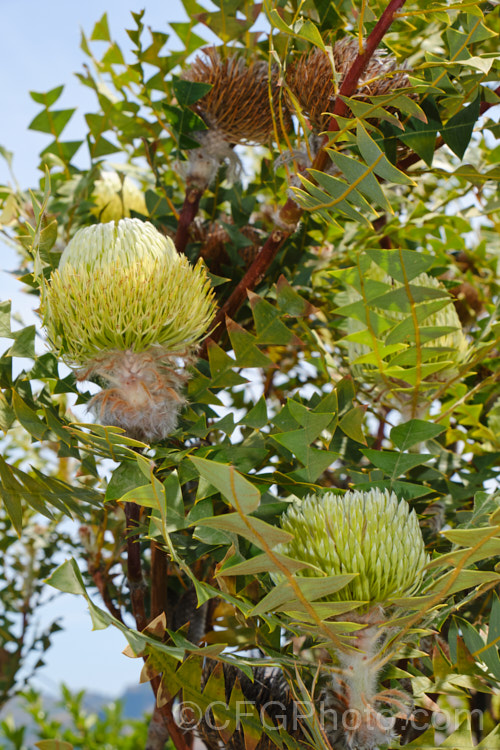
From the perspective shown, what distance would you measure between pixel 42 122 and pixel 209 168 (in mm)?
134

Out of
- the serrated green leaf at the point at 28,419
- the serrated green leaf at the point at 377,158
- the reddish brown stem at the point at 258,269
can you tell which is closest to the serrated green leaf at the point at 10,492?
the serrated green leaf at the point at 28,419

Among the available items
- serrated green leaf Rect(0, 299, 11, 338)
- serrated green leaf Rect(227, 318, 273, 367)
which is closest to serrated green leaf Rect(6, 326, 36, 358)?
serrated green leaf Rect(0, 299, 11, 338)

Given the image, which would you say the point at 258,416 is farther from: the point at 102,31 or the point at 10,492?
the point at 102,31

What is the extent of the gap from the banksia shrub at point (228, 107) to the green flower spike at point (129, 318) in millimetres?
121

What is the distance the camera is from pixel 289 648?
33cm

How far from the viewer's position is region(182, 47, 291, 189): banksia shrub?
0.43 meters

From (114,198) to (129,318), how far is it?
24cm

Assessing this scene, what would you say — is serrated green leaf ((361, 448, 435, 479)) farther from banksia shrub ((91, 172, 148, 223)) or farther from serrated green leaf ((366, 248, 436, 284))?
banksia shrub ((91, 172, 148, 223))

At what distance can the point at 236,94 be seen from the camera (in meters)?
0.43

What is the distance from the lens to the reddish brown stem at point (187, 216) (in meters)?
0.45

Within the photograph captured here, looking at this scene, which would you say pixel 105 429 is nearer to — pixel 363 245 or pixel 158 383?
pixel 158 383

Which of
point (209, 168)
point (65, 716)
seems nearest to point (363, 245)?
point (209, 168)

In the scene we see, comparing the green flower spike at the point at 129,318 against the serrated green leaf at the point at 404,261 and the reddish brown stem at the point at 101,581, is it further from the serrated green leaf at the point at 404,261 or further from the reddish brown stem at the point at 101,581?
the reddish brown stem at the point at 101,581

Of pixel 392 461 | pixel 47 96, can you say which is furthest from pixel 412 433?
pixel 47 96
